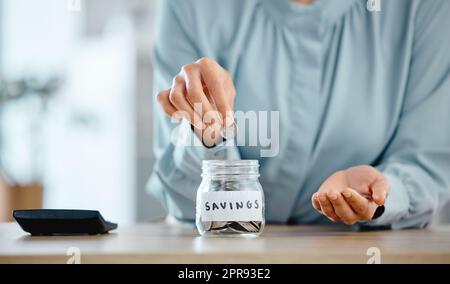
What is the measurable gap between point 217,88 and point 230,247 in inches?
5.7

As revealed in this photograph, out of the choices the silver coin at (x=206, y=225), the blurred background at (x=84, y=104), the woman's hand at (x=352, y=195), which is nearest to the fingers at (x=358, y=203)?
the woman's hand at (x=352, y=195)

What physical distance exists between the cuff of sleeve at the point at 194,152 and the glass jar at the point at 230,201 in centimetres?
8

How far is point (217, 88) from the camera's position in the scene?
585 mm

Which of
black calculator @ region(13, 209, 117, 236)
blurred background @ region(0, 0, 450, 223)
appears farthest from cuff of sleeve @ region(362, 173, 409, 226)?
blurred background @ region(0, 0, 450, 223)

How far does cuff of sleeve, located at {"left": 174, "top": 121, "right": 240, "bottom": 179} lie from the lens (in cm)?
68

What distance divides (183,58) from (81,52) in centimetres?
171

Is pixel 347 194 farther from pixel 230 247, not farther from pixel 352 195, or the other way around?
pixel 230 247

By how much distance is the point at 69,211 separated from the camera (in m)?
0.60

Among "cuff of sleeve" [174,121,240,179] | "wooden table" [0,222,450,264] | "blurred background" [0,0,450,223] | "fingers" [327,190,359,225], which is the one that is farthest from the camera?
"blurred background" [0,0,450,223]

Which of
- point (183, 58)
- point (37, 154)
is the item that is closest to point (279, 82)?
point (183, 58)

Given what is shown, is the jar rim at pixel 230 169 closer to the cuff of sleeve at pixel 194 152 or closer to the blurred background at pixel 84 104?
the cuff of sleeve at pixel 194 152

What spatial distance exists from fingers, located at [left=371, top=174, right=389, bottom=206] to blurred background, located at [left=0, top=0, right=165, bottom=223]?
175cm

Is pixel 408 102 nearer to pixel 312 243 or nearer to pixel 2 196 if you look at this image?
pixel 312 243

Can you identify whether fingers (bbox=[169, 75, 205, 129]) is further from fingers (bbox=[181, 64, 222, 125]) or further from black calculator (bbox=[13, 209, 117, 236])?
black calculator (bbox=[13, 209, 117, 236])
